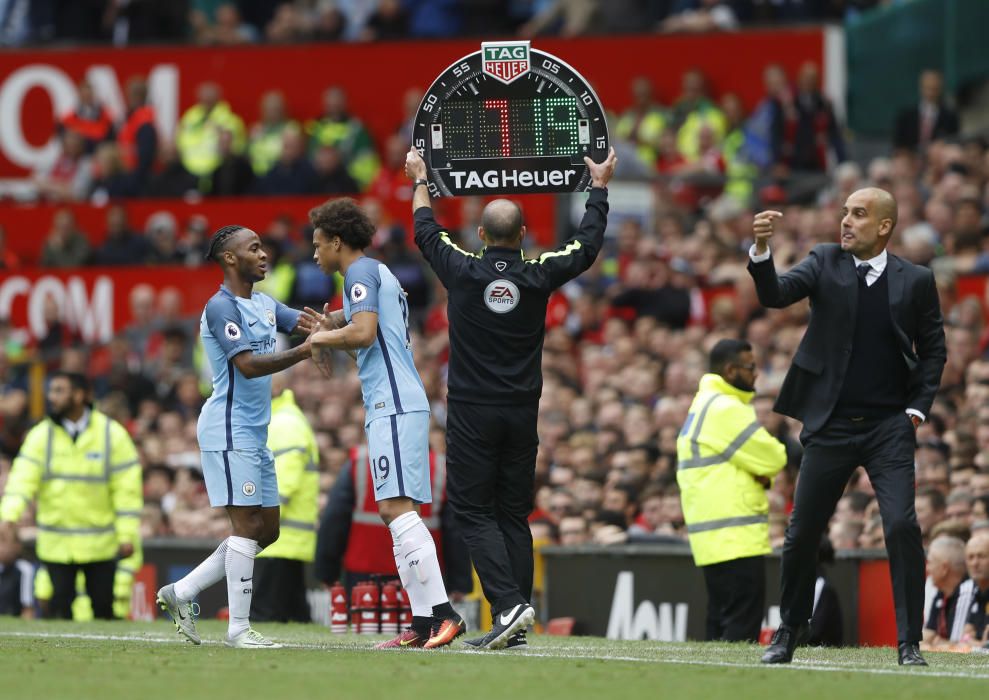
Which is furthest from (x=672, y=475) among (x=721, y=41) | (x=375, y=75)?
(x=375, y=75)

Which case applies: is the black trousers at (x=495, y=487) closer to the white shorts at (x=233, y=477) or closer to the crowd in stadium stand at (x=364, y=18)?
the white shorts at (x=233, y=477)

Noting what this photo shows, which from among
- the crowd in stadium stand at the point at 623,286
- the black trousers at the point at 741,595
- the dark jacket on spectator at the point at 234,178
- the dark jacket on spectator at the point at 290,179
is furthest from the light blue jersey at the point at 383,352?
the dark jacket on spectator at the point at 234,178

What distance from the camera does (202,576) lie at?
1034 centimetres

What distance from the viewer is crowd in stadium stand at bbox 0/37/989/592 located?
1517 cm

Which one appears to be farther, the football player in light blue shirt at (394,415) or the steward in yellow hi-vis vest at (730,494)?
the steward in yellow hi-vis vest at (730,494)

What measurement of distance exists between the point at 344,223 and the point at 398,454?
1.20 meters

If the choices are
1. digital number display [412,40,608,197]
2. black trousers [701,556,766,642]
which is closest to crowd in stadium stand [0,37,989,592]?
black trousers [701,556,766,642]

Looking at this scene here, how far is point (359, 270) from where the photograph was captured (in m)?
9.86

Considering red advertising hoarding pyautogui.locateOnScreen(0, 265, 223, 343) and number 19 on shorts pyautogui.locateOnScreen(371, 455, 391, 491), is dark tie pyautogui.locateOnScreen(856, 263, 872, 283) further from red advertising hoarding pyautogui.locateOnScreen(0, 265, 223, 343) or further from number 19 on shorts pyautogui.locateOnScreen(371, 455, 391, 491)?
red advertising hoarding pyautogui.locateOnScreen(0, 265, 223, 343)

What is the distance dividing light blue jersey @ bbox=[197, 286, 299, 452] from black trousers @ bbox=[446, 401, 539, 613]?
3.29 feet

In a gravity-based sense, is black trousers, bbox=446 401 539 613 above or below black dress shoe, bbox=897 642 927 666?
above

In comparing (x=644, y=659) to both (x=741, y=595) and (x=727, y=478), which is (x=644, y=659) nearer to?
(x=741, y=595)

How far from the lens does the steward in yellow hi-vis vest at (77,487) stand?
47.9 ft

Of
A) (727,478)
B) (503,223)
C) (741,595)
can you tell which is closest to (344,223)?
(503,223)
